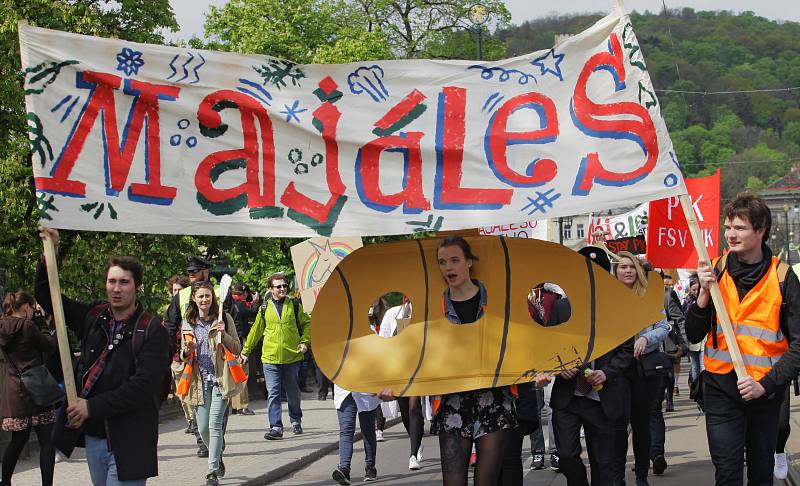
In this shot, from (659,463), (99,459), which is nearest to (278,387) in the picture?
(659,463)

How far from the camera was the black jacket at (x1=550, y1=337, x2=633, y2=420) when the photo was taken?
8141 mm

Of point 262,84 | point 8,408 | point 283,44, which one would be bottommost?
point 8,408

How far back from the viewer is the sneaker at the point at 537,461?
11.7 meters

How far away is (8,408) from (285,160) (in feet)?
15.0

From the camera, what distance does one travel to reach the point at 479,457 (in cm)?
670

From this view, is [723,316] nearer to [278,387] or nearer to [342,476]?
[342,476]

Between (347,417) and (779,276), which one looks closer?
(779,276)

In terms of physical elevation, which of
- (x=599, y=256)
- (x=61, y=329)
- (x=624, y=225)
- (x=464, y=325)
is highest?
(x=624, y=225)

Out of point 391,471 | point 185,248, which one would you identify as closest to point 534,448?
point 391,471

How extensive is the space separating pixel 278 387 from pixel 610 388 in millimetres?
7223

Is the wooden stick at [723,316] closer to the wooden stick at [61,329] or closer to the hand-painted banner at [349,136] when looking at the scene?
the hand-painted banner at [349,136]

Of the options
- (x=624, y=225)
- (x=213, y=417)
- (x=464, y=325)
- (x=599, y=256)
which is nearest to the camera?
(x=464, y=325)

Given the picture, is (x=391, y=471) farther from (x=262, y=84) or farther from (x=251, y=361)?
(x=251, y=361)

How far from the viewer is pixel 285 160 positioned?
673 centimetres
